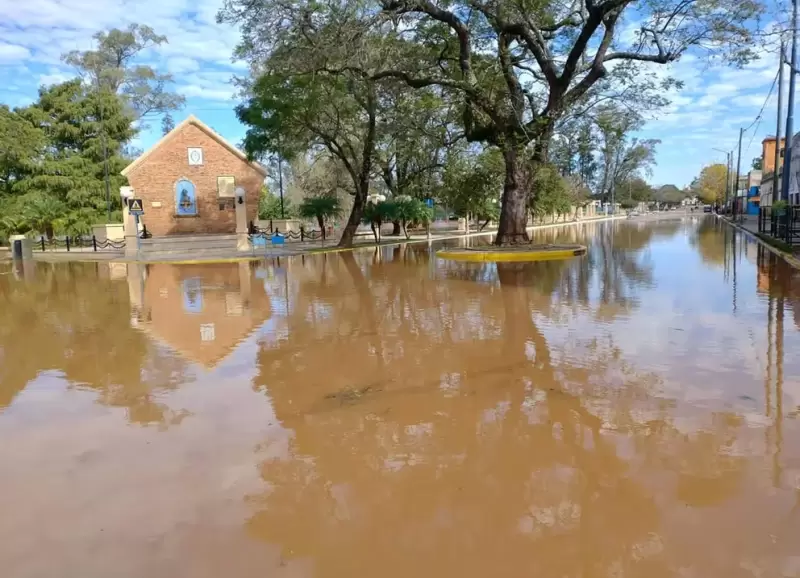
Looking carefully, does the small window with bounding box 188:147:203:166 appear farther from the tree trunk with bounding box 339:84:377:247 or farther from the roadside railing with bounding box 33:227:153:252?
the tree trunk with bounding box 339:84:377:247

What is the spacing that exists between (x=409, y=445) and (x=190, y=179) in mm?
41948

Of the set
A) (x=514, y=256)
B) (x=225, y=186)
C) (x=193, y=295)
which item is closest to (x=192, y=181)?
(x=225, y=186)

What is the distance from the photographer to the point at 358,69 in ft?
72.3


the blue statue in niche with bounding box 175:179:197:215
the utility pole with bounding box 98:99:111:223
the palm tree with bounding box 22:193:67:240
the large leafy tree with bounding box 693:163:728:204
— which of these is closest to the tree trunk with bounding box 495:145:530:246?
the blue statue in niche with bounding box 175:179:197:215

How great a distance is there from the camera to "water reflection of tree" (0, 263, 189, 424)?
6.72m

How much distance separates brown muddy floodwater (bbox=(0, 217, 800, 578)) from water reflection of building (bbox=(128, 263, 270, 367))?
0.40 ft

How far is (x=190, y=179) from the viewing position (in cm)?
4341


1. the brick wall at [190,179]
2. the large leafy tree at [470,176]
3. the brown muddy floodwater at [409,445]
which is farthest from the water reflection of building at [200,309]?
the brick wall at [190,179]

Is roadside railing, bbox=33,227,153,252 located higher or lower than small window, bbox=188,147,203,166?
lower

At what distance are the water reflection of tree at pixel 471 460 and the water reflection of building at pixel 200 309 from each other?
1181 mm

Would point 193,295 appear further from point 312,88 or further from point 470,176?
point 470,176

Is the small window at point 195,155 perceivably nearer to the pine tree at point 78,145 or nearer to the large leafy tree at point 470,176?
the pine tree at point 78,145

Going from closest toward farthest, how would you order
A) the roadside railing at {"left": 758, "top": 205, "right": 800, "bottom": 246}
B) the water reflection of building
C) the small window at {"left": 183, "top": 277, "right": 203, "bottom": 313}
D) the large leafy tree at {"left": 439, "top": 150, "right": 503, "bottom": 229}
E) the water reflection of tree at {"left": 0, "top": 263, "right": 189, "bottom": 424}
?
→ the water reflection of tree at {"left": 0, "top": 263, "right": 189, "bottom": 424} < the water reflection of building < the small window at {"left": 183, "top": 277, "right": 203, "bottom": 313} < the roadside railing at {"left": 758, "top": 205, "right": 800, "bottom": 246} < the large leafy tree at {"left": 439, "top": 150, "right": 503, "bottom": 229}

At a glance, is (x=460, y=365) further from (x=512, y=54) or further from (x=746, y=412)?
(x=512, y=54)
